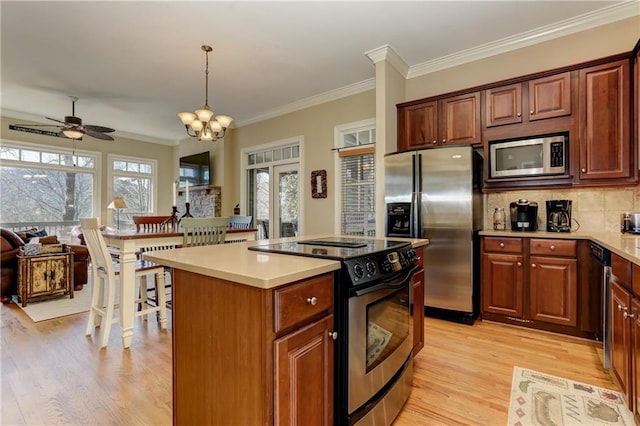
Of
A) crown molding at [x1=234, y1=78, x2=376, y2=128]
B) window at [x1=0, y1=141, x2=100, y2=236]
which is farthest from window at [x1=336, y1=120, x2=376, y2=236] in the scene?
window at [x1=0, y1=141, x2=100, y2=236]

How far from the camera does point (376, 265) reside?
1.49 metres

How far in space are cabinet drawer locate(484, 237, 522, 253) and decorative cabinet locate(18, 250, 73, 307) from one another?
4.91 metres

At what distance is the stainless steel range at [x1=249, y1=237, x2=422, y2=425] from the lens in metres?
1.34

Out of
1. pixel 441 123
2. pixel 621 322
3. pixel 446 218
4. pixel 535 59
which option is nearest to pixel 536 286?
pixel 446 218

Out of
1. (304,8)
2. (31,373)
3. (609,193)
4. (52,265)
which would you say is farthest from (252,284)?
(52,265)

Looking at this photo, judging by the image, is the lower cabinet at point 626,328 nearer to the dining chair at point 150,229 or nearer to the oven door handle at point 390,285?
the oven door handle at point 390,285

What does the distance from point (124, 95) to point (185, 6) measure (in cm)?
281

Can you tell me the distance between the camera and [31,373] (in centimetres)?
213

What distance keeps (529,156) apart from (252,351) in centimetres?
326

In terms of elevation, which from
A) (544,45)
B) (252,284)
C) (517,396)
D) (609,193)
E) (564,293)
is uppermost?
(544,45)

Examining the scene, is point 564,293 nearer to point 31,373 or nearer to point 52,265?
point 31,373

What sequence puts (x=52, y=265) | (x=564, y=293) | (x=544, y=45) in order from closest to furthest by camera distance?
(x=564, y=293) < (x=544, y=45) < (x=52, y=265)

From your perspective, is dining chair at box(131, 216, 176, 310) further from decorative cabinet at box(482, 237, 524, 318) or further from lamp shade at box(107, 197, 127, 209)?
decorative cabinet at box(482, 237, 524, 318)

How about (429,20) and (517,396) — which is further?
(429,20)
